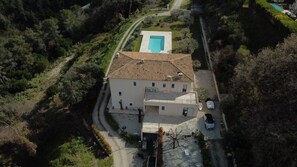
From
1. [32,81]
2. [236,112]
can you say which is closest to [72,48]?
[32,81]

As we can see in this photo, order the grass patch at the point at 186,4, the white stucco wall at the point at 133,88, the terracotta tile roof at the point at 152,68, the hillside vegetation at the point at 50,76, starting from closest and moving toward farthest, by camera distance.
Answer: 1. the terracotta tile roof at the point at 152,68
2. the white stucco wall at the point at 133,88
3. the hillside vegetation at the point at 50,76
4. the grass patch at the point at 186,4

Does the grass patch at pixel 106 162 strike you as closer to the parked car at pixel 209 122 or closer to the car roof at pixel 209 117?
the parked car at pixel 209 122

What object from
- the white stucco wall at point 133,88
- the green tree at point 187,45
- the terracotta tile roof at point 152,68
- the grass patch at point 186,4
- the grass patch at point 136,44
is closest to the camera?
the terracotta tile roof at point 152,68

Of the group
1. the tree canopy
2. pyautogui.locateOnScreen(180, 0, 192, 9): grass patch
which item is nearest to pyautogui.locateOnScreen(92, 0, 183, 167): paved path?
the tree canopy

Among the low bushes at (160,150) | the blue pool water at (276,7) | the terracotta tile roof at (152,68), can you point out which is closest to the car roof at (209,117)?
the terracotta tile roof at (152,68)

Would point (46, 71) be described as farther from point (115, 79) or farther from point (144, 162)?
point (144, 162)
